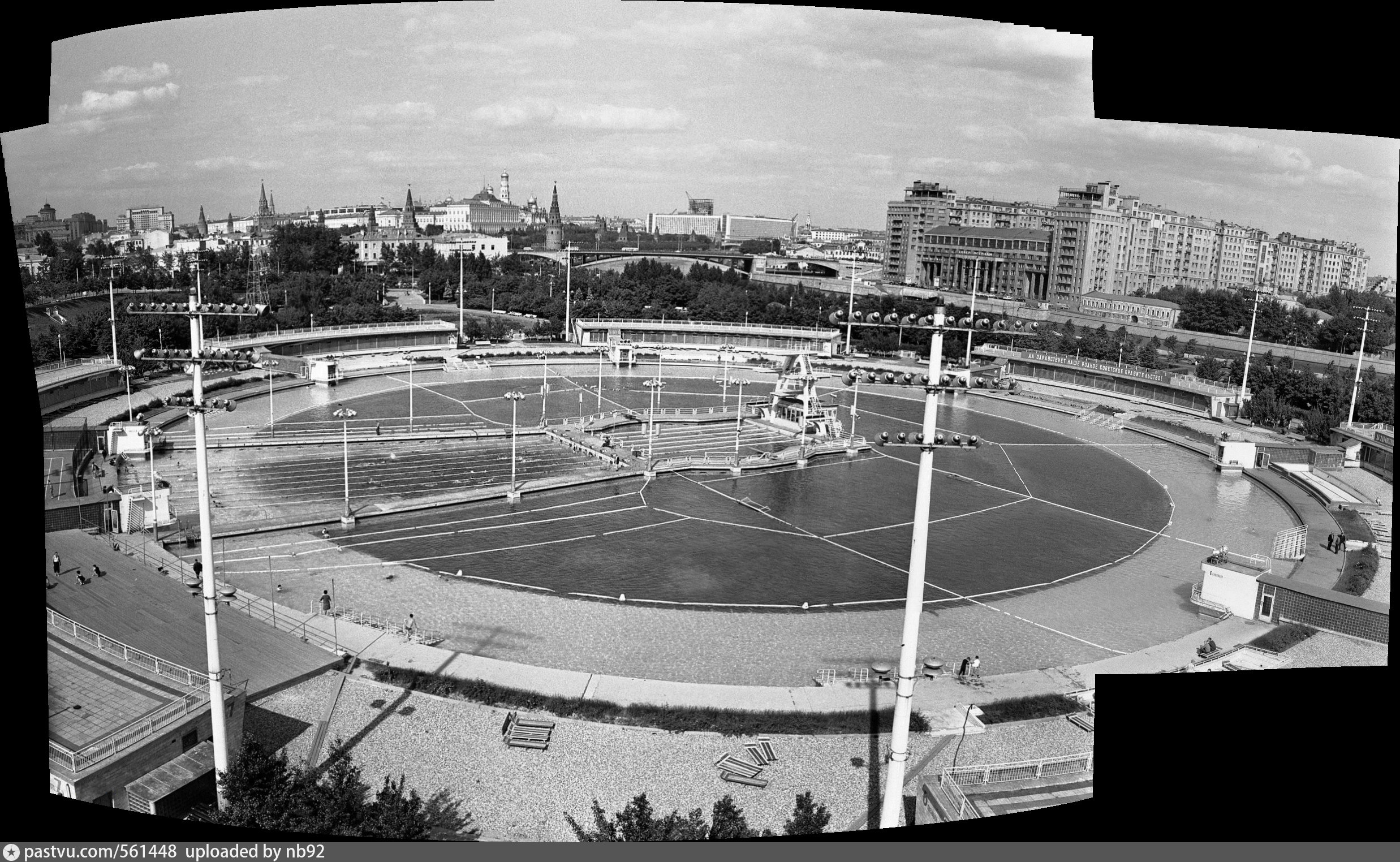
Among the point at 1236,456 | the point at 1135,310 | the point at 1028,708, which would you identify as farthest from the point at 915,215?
the point at 1028,708

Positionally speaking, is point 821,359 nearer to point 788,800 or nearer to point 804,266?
point 788,800

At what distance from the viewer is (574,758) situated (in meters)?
13.1

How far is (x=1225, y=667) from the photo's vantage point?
16.9 metres

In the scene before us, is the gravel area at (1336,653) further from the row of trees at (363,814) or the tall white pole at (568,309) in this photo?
the tall white pole at (568,309)

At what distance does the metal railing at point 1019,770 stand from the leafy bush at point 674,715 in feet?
4.39

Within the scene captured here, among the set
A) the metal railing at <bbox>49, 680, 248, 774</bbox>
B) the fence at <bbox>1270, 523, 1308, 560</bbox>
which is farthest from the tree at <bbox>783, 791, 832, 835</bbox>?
the fence at <bbox>1270, 523, 1308, 560</bbox>

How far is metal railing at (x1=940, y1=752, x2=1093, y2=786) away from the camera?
40.9 feet

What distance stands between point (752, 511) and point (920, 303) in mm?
48789

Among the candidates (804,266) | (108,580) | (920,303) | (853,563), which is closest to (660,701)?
(853,563)

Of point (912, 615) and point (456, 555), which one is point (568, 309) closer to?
point (456, 555)

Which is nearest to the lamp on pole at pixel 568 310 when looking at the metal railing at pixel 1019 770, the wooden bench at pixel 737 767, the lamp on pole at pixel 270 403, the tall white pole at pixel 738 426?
the lamp on pole at pixel 270 403

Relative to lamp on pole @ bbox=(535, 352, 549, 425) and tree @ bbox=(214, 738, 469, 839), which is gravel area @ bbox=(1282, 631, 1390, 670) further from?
lamp on pole @ bbox=(535, 352, 549, 425)

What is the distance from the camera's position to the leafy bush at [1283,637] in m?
18.1

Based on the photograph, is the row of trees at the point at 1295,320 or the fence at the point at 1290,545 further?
the row of trees at the point at 1295,320
